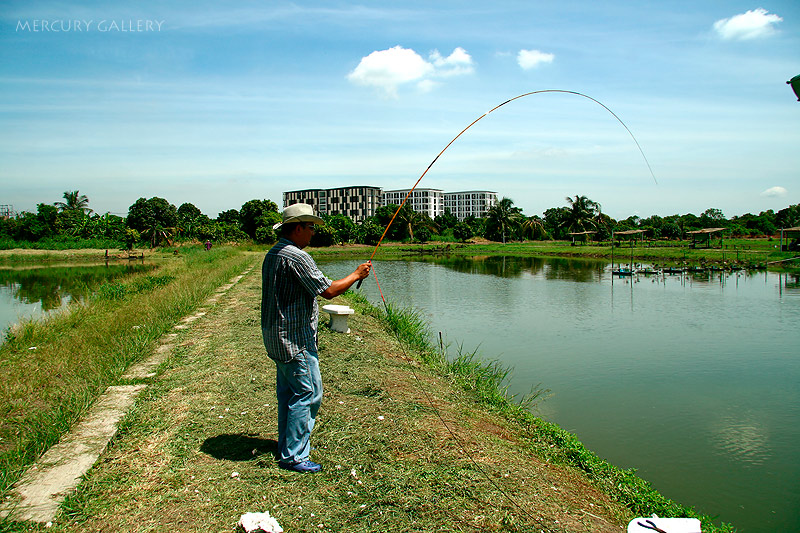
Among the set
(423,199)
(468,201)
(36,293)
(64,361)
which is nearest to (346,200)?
(423,199)

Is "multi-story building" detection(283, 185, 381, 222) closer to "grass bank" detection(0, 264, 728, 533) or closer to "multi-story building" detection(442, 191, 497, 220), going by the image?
"multi-story building" detection(442, 191, 497, 220)

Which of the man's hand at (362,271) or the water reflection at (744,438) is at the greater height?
the man's hand at (362,271)

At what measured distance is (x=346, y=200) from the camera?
121000 millimetres

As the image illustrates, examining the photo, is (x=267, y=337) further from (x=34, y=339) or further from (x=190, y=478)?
(x=34, y=339)

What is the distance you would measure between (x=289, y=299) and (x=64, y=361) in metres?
5.14

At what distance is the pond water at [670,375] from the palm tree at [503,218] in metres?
47.2

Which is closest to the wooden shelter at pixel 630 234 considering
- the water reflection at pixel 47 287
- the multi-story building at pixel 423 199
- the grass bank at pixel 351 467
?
the water reflection at pixel 47 287

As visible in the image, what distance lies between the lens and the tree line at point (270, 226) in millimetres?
49156

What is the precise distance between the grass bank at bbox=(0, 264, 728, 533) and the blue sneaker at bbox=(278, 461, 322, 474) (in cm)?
5

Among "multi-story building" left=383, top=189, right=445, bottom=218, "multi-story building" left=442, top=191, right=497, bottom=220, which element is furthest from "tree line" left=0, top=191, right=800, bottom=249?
"multi-story building" left=442, top=191, right=497, bottom=220

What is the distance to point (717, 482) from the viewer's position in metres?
5.23

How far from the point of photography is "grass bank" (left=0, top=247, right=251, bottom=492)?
3973 millimetres

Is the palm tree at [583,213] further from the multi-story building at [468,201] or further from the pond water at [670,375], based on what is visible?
the multi-story building at [468,201]

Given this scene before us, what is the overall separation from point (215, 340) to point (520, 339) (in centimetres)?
720
